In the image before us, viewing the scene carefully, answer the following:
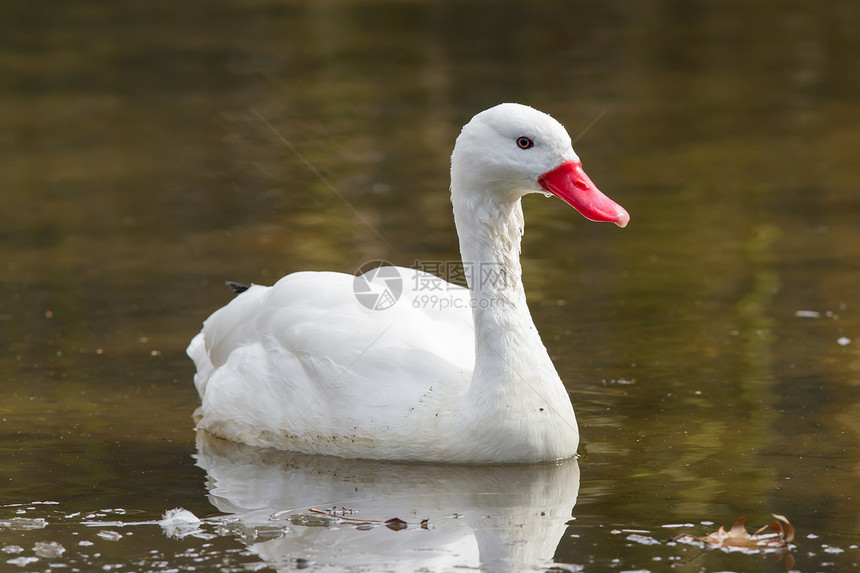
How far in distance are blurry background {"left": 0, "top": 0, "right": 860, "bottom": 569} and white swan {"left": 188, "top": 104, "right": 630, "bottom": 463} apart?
1.51 feet

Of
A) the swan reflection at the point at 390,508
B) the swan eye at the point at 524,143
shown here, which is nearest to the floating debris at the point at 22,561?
the swan reflection at the point at 390,508

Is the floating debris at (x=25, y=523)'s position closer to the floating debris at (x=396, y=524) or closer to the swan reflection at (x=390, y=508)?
the swan reflection at (x=390, y=508)

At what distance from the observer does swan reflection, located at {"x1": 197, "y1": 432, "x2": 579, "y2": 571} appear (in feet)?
19.6

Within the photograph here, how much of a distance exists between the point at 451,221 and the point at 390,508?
6.42m

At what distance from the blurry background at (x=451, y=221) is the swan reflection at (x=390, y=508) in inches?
8.8

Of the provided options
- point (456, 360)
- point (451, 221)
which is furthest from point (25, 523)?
point (451, 221)

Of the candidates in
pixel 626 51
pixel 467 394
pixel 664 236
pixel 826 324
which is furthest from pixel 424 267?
Result: pixel 626 51

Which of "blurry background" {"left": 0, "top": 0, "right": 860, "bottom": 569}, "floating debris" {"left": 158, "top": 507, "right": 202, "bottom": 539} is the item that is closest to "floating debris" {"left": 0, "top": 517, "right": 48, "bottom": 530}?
"blurry background" {"left": 0, "top": 0, "right": 860, "bottom": 569}

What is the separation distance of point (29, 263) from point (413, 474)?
560 cm

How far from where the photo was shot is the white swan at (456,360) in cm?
712

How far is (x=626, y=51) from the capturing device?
21.3m

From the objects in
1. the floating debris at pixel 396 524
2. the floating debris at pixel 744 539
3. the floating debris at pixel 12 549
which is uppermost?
the floating debris at pixel 12 549

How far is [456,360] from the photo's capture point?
25.1ft

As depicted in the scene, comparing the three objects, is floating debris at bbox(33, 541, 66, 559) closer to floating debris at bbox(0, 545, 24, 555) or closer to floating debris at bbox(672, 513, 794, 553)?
floating debris at bbox(0, 545, 24, 555)
